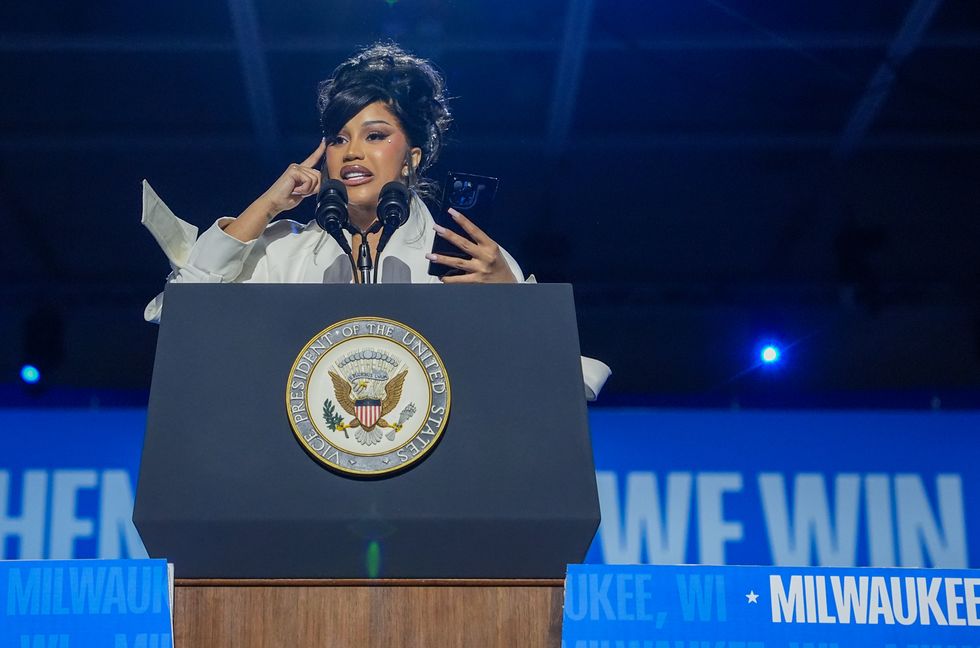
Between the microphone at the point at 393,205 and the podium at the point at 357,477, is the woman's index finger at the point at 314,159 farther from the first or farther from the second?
the podium at the point at 357,477

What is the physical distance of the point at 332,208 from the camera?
1670mm

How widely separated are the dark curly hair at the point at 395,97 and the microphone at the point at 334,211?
678 millimetres

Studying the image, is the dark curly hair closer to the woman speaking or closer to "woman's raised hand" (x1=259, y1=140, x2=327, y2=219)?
the woman speaking

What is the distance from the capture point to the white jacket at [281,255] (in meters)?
1.98

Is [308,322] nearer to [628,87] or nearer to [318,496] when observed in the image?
[318,496]

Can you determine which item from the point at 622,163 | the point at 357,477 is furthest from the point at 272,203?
the point at 622,163

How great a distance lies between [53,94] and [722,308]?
8.78 feet

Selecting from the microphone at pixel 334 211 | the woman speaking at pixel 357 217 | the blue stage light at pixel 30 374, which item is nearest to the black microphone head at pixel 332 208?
the microphone at pixel 334 211

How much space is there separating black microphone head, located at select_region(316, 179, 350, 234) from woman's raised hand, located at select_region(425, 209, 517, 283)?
0.18 m

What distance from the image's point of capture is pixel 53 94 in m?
3.84

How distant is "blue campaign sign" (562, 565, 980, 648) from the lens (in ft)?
7.50

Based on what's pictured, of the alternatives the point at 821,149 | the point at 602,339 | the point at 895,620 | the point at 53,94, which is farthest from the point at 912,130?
the point at 53,94

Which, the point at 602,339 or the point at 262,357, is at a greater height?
the point at 602,339

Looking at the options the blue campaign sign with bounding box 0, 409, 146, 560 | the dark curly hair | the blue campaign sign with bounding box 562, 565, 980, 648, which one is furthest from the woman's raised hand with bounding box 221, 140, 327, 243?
the blue campaign sign with bounding box 0, 409, 146, 560
